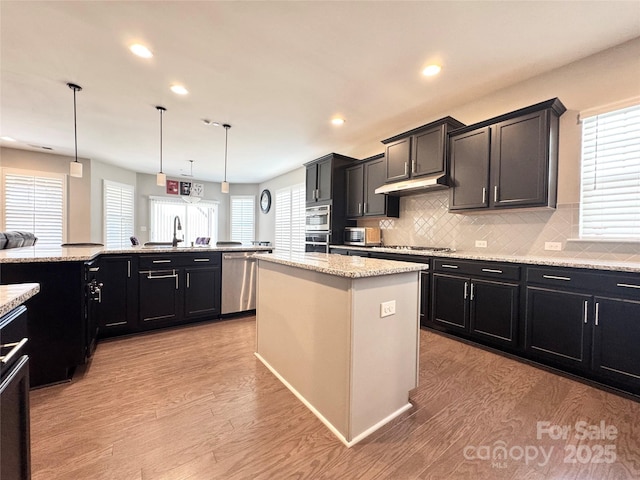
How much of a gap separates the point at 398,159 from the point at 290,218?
3576 millimetres

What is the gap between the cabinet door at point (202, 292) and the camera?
130 inches

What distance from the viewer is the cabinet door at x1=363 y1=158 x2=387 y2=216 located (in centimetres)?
418

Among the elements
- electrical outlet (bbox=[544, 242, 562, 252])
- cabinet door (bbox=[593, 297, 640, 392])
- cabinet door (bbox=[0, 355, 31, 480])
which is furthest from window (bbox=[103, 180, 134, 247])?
cabinet door (bbox=[593, 297, 640, 392])

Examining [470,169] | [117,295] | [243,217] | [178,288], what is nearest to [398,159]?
[470,169]

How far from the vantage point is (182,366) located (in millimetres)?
2338

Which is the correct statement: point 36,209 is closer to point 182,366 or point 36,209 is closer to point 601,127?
point 182,366

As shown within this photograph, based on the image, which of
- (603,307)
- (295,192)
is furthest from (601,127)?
(295,192)

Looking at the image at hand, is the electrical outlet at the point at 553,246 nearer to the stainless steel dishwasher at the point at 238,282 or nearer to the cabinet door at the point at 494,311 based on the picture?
the cabinet door at the point at 494,311

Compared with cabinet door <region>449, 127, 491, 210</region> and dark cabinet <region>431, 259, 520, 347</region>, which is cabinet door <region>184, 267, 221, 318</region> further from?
cabinet door <region>449, 127, 491, 210</region>

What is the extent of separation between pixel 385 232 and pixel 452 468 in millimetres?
3432

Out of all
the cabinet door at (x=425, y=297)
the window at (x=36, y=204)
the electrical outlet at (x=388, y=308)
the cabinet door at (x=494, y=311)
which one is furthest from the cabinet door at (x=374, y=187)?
the window at (x=36, y=204)

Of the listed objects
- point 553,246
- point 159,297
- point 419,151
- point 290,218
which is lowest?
point 159,297

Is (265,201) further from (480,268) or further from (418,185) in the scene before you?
(480,268)

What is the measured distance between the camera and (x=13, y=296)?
883mm
